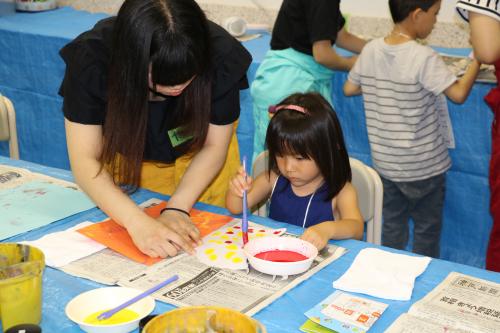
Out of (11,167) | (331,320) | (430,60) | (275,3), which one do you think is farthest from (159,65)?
(275,3)

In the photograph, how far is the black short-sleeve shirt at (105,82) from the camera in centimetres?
144

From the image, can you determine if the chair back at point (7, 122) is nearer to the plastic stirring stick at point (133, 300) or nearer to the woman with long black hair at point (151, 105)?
the woman with long black hair at point (151, 105)

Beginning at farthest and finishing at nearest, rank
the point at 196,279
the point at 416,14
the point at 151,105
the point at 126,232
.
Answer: the point at 416,14 → the point at 151,105 → the point at 126,232 → the point at 196,279

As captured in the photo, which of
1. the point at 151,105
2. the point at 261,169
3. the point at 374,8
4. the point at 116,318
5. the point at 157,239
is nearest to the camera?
the point at 116,318

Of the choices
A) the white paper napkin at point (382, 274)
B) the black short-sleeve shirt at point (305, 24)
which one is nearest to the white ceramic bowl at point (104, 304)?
the white paper napkin at point (382, 274)

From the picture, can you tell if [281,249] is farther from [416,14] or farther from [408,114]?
[416,14]

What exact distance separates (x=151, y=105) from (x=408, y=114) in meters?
0.95

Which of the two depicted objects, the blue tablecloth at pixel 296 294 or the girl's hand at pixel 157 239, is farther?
the girl's hand at pixel 157 239

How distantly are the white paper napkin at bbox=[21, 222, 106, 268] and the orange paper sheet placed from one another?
0.06 feet

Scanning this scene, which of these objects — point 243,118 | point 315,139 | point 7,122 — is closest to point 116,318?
point 315,139

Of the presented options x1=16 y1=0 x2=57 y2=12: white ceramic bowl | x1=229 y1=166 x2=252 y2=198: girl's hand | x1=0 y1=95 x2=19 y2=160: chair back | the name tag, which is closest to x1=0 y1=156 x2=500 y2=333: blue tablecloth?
x1=229 y1=166 x2=252 y2=198: girl's hand

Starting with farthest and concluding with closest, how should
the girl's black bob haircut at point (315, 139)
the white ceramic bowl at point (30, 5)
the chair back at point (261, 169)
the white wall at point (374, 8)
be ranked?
the white ceramic bowl at point (30, 5) < the white wall at point (374, 8) < the chair back at point (261, 169) < the girl's black bob haircut at point (315, 139)

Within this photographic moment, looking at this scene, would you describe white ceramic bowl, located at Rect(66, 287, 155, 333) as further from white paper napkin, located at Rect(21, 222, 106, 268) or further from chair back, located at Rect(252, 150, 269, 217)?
chair back, located at Rect(252, 150, 269, 217)

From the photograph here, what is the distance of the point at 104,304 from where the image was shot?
1.17 m
